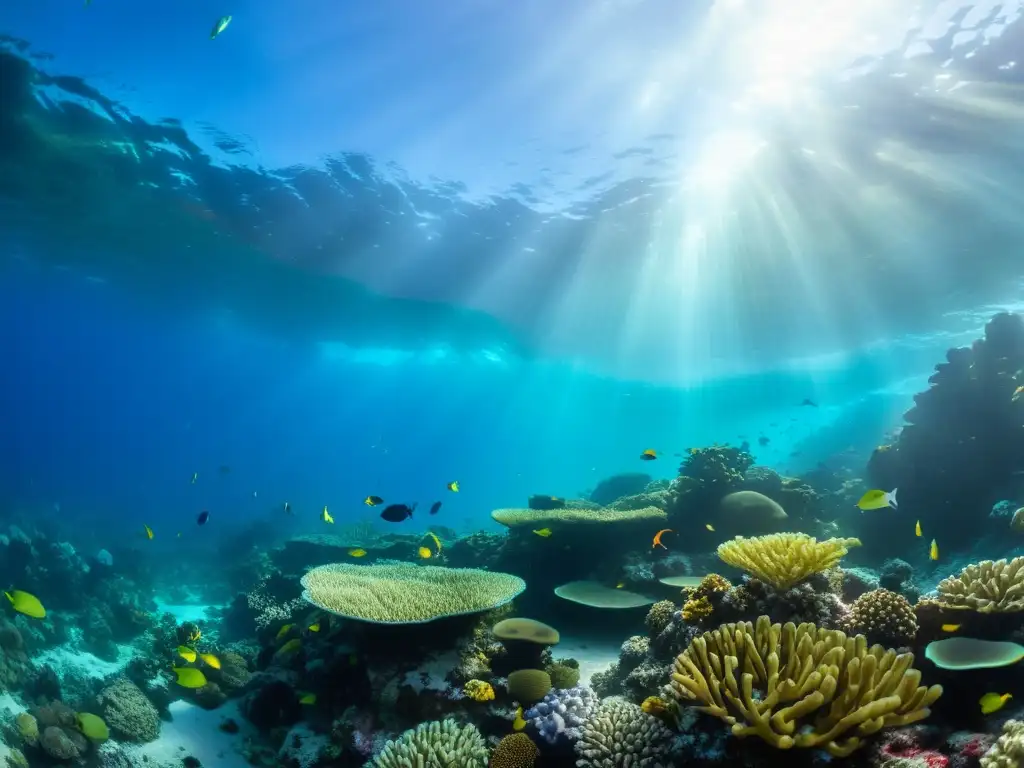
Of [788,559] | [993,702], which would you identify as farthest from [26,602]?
Result: [993,702]

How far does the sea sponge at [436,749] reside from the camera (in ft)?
16.4

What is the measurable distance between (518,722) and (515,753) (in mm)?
378

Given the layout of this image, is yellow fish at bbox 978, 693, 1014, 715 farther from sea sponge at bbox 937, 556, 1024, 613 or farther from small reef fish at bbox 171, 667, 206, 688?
small reef fish at bbox 171, 667, 206, 688

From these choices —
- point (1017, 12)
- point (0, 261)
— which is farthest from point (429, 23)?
point (0, 261)

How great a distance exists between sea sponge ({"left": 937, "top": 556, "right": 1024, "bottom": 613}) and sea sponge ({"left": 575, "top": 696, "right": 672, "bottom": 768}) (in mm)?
2769

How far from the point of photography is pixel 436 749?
512 centimetres

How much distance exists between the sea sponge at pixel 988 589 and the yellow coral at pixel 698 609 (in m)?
1.95

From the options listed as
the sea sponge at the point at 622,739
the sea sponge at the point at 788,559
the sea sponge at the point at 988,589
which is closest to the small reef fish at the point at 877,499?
the sea sponge at the point at 788,559

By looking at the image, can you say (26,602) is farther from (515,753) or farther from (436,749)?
(515,753)

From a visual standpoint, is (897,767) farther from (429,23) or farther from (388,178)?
(388,178)

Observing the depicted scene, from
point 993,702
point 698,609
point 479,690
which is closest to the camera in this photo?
point 993,702

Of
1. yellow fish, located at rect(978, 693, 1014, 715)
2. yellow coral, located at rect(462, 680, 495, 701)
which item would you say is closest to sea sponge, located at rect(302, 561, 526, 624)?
yellow coral, located at rect(462, 680, 495, 701)

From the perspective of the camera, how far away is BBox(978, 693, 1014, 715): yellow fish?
347 centimetres

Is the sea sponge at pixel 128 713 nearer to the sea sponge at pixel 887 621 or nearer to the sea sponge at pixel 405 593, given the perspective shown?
the sea sponge at pixel 405 593
